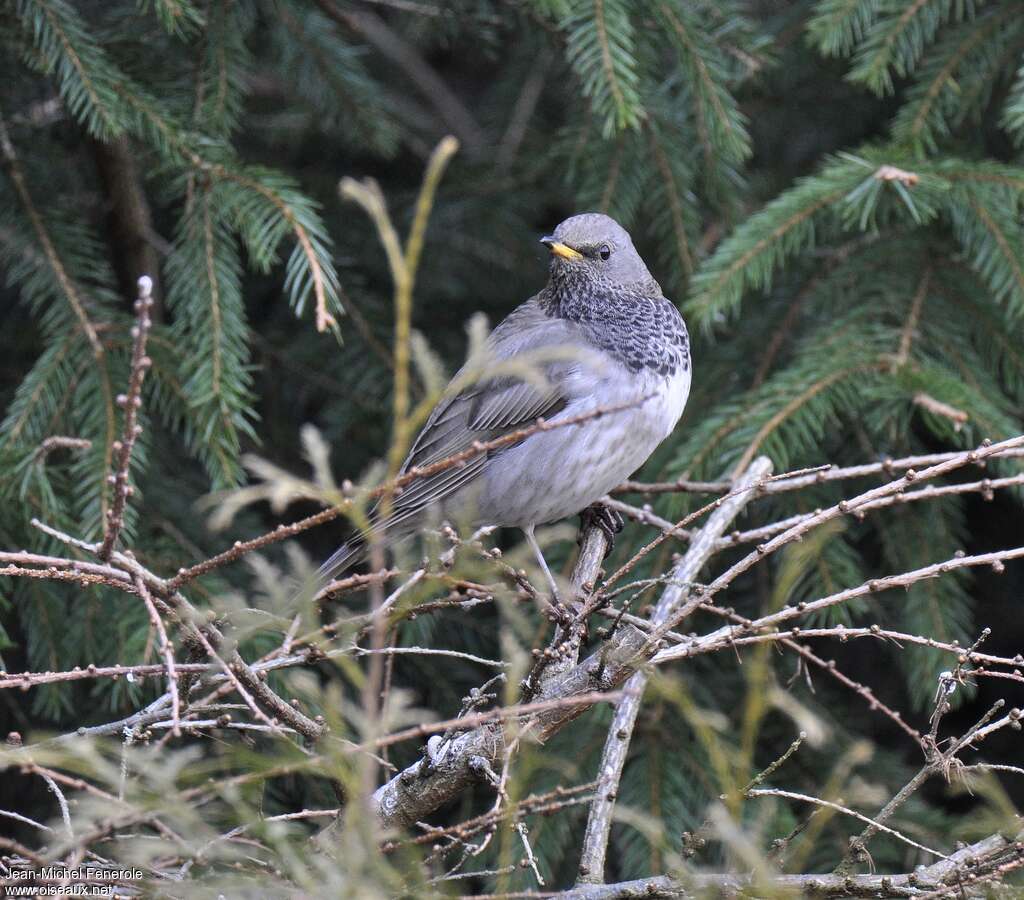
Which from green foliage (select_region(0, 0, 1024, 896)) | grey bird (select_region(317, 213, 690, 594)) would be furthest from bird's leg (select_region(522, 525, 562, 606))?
green foliage (select_region(0, 0, 1024, 896))

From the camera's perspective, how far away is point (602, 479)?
3012 millimetres

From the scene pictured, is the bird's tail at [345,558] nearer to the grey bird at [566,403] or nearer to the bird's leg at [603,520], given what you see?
the grey bird at [566,403]

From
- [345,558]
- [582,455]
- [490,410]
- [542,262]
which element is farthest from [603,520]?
[542,262]

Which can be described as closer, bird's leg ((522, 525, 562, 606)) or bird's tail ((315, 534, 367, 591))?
bird's leg ((522, 525, 562, 606))

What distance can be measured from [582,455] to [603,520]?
0.94ft

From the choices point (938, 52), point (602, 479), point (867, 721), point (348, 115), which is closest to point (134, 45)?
point (348, 115)

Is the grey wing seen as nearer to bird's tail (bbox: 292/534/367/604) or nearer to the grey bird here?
the grey bird

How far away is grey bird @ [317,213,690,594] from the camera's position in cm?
302

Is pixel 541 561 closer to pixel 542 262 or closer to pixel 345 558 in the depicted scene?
pixel 345 558

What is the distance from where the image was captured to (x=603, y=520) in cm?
322

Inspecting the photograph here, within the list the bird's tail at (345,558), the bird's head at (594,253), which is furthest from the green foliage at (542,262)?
the bird's tail at (345,558)

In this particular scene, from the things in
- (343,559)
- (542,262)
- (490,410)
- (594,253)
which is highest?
(594,253)

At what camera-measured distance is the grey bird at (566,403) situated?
9.89 ft

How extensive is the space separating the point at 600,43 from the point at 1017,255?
1078mm
